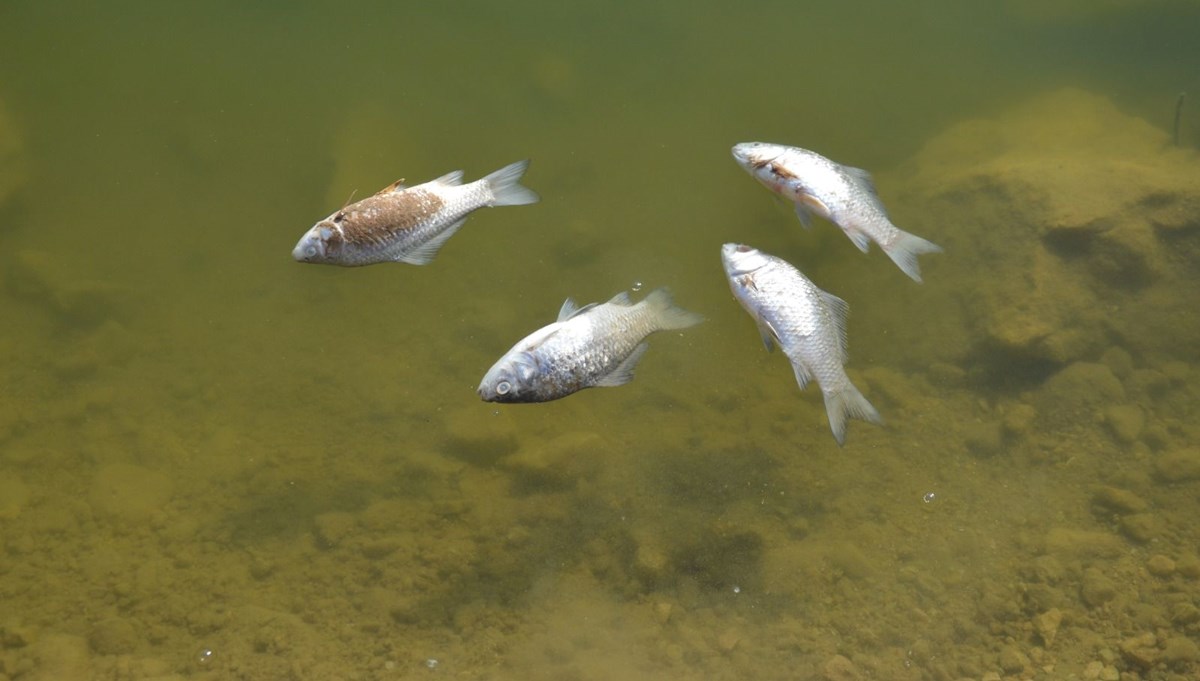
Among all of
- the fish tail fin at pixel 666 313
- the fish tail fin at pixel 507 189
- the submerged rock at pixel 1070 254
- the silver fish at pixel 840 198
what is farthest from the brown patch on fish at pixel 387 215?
the submerged rock at pixel 1070 254

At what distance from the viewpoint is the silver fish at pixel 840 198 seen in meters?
3.15

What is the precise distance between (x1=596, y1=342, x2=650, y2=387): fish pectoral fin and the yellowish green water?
123 centimetres

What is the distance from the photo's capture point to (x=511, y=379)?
260 centimetres

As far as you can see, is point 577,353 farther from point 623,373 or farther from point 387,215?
point 387,215

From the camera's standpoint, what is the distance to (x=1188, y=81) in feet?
22.4

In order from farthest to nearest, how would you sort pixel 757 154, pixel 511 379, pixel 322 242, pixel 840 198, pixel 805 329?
pixel 757 154 → pixel 840 198 → pixel 805 329 → pixel 322 242 → pixel 511 379

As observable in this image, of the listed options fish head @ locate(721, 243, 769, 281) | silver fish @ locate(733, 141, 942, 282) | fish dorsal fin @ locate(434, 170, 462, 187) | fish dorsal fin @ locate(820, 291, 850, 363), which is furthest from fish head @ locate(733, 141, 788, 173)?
fish dorsal fin @ locate(434, 170, 462, 187)

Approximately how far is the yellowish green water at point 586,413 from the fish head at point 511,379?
1.41 metres

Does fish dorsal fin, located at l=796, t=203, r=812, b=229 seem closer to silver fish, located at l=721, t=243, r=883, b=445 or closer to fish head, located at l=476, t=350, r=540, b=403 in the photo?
silver fish, located at l=721, t=243, r=883, b=445

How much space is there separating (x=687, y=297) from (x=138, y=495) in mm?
A: 3438

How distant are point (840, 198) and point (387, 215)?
1.93 metres

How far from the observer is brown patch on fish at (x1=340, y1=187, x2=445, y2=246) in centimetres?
279

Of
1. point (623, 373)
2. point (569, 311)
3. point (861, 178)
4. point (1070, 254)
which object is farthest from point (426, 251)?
point (1070, 254)

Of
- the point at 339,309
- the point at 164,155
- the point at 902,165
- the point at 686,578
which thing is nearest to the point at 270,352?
the point at 339,309
